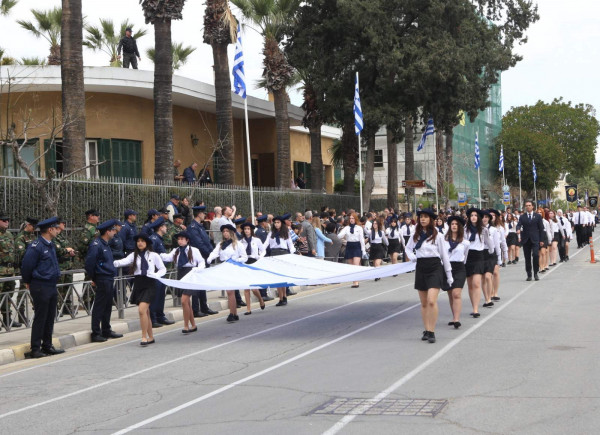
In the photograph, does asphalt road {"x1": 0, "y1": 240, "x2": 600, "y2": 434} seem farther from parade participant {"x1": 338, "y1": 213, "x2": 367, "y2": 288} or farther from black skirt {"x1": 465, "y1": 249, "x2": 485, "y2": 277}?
parade participant {"x1": 338, "y1": 213, "x2": 367, "y2": 288}

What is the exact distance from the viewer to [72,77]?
2170 cm

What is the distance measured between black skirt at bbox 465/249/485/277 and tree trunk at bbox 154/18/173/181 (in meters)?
12.8

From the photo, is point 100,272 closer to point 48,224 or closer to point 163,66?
point 48,224

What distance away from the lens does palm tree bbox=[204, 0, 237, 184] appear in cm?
2888

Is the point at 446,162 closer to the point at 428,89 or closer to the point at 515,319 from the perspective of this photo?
the point at 428,89

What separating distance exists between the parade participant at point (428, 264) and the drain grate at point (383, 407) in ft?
13.2

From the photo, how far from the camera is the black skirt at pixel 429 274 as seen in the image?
1229 centimetres

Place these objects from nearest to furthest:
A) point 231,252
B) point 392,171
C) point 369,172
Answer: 1. point 231,252
2. point 369,172
3. point 392,171

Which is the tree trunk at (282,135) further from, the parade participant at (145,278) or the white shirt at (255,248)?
the parade participant at (145,278)

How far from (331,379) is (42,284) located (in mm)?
5558

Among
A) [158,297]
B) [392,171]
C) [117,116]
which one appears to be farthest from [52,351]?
[392,171]

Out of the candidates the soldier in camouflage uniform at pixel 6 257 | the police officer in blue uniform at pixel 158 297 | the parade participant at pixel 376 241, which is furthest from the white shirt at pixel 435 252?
the parade participant at pixel 376 241

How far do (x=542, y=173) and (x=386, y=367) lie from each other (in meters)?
85.9

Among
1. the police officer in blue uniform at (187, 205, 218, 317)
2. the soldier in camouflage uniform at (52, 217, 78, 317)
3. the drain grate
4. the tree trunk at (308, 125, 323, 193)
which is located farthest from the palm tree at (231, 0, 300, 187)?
the drain grate
